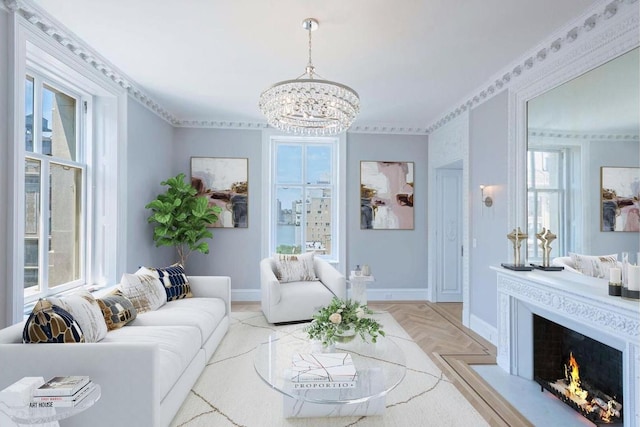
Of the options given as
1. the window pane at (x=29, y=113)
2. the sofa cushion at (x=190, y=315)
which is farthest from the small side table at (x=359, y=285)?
the window pane at (x=29, y=113)

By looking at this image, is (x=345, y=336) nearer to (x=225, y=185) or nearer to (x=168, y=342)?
(x=168, y=342)

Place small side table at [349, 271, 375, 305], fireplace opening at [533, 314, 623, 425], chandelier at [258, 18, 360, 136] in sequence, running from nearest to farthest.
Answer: fireplace opening at [533, 314, 623, 425]
chandelier at [258, 18, 360, 136]
small side table at [349, 271, 375, 305]

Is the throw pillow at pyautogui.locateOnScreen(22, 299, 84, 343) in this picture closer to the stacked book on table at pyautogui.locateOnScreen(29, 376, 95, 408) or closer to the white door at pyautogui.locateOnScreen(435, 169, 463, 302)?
the stacked book on table at pyautogui.locateOnScreen(29, 376, 95, 408)

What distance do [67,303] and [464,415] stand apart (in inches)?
109

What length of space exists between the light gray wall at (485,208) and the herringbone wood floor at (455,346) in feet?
A: 1.19

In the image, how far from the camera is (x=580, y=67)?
8.75 feet

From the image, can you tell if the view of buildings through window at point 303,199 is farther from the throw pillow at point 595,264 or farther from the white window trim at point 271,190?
the throw pillow at point 595,264

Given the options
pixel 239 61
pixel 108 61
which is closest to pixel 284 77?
pixel 239 61

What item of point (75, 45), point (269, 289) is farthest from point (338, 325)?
point (75, 45)

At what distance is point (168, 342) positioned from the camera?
95.0 inches

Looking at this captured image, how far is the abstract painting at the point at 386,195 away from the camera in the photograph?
5.57m

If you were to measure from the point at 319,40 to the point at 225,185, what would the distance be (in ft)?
10.2

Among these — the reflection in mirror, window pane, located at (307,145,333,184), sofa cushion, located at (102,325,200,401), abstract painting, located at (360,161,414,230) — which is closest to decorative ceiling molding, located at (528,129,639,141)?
the reflection in mirror

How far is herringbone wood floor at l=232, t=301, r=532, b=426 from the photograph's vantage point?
246cm
